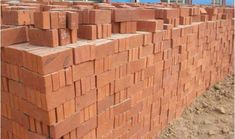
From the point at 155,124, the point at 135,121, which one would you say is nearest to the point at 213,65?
the point at 155,124

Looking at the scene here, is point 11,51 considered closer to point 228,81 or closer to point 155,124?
point 155,124

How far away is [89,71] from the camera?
2.68m

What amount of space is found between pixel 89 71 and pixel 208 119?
2883 mm

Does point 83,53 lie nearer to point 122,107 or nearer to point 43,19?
point 43,19

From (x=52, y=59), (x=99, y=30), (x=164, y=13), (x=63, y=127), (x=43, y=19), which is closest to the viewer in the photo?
(x=52, y=59)

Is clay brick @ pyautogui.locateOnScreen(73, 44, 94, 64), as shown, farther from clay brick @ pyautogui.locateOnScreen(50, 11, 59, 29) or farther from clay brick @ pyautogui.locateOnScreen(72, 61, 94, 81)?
clay brick @ pyautogui.locateOnScreen(50, 11, 59, 29)

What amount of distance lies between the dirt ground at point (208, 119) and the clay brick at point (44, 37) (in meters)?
2.52

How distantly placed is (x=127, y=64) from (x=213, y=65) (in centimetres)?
337

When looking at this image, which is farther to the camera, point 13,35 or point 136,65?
point 136,65

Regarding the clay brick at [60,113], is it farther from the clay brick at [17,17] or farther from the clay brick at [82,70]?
the clay brick at [17,17]

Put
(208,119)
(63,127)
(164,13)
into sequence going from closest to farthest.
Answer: (63,127) < (164,13) < (208,119)

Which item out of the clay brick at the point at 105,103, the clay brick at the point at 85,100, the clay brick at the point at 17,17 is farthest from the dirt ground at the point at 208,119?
the clay brick at the point at 17,17

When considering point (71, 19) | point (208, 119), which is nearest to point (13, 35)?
point (71, 19)

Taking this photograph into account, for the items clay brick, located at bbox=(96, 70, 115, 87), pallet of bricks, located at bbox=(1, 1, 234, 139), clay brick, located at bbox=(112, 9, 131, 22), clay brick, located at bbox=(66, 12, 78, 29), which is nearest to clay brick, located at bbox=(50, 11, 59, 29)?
pallet of bricks, located at bbox=(1, 1, 234, 139)
